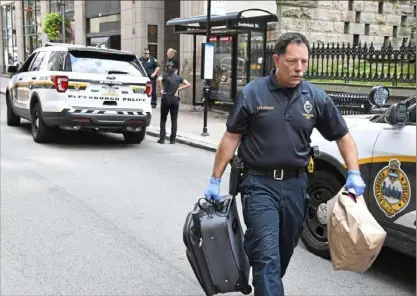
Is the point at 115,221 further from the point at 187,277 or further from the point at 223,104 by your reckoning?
the point at 223,104

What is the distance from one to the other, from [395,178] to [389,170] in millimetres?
82

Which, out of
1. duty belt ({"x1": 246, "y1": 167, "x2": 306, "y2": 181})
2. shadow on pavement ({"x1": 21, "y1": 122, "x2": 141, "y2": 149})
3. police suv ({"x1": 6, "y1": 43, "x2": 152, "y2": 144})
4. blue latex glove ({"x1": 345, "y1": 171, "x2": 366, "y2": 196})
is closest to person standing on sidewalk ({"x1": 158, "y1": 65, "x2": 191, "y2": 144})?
police suv ({"x1": 6, "y1": 43, "x2": 152, "y2": 144})

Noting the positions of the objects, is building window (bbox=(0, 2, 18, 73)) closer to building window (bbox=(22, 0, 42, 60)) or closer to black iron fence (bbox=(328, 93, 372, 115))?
building window (bbox=(22, 0, 42, 60))

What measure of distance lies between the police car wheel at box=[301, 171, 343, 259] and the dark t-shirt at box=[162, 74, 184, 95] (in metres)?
6.63

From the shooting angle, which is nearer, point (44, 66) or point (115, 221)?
point (115, 221)

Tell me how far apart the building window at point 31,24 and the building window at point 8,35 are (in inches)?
92.4

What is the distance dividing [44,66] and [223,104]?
23.7 ft

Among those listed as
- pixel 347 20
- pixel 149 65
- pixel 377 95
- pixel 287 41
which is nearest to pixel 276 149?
pixel 287 41

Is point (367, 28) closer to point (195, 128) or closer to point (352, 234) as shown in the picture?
point (195, 128)

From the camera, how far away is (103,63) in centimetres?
1090

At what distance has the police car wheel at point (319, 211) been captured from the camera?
5020mm

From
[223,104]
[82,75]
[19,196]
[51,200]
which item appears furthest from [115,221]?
[223,104]

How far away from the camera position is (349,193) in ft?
10.9

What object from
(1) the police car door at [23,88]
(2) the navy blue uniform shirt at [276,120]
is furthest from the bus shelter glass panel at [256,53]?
(2) the navy blue uniform shirt at [276,120]
